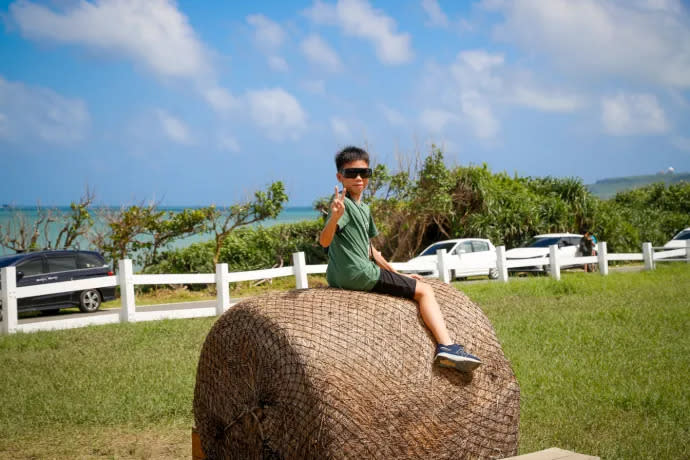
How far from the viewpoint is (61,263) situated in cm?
1600

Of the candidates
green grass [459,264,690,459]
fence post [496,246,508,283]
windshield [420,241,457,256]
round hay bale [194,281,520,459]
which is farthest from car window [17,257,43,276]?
round hay bale [194,281,520,459]

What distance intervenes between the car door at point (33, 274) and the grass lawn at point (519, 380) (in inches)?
166

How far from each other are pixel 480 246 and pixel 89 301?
12.0 m

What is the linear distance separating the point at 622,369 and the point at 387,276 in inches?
164

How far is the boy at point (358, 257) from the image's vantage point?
4.33m

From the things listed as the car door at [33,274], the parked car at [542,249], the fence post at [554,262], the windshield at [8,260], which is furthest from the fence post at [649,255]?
the windshield at [8,260]

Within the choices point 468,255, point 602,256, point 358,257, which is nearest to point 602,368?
point 358,257

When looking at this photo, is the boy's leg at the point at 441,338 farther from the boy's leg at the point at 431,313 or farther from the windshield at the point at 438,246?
the windshield at the point at 438,246

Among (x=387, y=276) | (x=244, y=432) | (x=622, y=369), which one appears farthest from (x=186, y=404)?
(x=622, y=369)

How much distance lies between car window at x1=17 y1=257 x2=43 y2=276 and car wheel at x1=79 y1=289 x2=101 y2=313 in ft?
3.71

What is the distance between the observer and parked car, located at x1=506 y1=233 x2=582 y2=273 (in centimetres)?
2135

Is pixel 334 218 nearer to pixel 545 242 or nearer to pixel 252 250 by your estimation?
pixel 252 250

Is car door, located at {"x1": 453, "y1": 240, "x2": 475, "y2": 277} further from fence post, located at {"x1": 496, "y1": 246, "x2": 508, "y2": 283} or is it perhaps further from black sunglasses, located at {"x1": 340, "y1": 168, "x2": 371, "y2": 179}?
black sunglasses, located at {"x1": 340, "y1": 168, "x2": 371, "y2": 179}

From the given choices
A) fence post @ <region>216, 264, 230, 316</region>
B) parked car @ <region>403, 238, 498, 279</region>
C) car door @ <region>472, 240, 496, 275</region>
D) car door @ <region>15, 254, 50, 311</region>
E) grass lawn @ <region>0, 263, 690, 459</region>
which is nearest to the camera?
grass lawn @ <region>0, 263, 690, 459</region>
